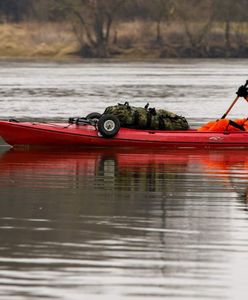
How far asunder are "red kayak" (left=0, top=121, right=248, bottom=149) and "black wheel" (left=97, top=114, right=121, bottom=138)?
0.59 feet

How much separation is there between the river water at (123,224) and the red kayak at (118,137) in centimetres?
20

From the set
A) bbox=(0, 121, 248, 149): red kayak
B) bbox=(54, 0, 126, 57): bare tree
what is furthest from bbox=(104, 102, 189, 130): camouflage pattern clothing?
bbox=(54, 0, 126, 57): bare tree

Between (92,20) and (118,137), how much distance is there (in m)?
86.7

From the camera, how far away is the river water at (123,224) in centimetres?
1170

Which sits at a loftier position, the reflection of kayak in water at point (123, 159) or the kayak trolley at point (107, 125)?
the kayak trolley at point (107, 125)

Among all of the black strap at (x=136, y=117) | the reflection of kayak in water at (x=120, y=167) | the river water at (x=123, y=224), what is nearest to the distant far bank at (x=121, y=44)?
the black strap at (x=136, y=117)

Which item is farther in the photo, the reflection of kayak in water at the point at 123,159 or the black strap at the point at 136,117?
the black strap at the point at 136,117

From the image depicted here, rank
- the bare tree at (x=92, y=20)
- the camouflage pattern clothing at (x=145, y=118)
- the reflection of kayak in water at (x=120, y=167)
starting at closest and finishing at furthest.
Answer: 1. the reflection of kayak in water at (x=120, y=167)
2. the camouflage pattern clothing at (x=145, y=118)
3. the bare tree at (x=92, y=20)

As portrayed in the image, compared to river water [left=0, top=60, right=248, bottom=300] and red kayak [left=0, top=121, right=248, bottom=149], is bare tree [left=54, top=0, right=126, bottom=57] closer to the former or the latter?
red kayak [left=0, top=121, right=248, bottom=149]

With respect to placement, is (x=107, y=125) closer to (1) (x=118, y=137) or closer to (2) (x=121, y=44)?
(1) (x=118, y=137)

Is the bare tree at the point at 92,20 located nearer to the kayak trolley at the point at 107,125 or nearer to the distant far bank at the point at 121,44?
the distant far bank at the point at 121,44

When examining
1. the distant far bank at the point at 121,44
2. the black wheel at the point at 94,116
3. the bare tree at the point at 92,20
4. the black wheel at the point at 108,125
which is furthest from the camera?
the bare tree at the point at 92,20

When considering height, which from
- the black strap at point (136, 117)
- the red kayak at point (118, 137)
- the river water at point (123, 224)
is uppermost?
the black strap at point (136, 117)

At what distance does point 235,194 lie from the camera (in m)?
17.8
